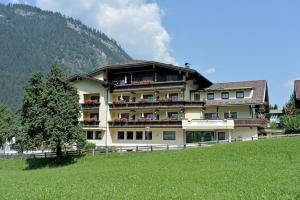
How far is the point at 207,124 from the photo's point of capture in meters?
48.8

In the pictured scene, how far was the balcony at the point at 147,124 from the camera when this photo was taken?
5027 cm

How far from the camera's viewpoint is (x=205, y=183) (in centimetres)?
2139

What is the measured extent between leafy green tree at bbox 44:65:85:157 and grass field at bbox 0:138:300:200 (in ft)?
30.0

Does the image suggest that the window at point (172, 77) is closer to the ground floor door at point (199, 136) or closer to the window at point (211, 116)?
the window at point (211, 116)

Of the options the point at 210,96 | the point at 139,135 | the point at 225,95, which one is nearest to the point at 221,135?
the point at 225,95

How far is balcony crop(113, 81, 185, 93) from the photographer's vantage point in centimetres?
5131

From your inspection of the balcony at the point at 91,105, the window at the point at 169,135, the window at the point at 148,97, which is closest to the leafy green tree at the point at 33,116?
the balcony at the point at 91,105

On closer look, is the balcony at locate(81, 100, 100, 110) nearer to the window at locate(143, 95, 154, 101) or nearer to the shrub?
the shrub

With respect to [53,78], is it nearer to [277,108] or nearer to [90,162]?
[90,162]

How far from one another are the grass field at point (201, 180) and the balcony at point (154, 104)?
14582 millimetres

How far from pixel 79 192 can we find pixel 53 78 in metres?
26.6

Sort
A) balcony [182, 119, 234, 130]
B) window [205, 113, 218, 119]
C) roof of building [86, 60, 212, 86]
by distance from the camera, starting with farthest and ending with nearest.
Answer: window [205, 113, 218, 119] → roof of building [86, 60, 212, 86] → balcony [182, 119, 234, 130]

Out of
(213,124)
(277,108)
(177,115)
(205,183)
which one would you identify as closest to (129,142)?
(177,115)

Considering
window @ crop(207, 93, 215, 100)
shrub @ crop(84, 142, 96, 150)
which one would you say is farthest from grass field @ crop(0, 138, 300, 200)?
window @ crop(207, 93, 215, 100)
